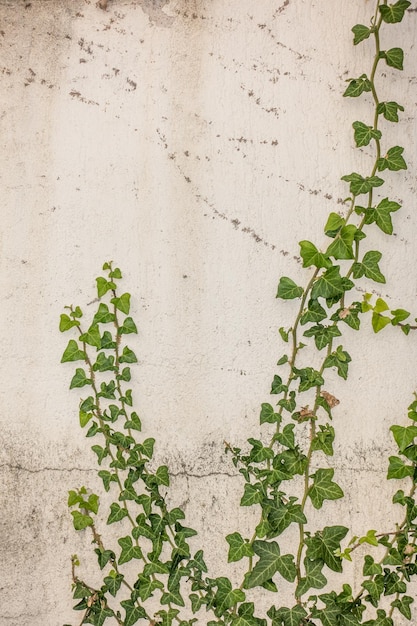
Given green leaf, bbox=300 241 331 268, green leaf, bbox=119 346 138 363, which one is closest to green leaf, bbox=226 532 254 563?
green leaf, bbox=119 346 138 363

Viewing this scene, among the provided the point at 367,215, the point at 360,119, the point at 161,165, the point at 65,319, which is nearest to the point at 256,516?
the point at 65,319

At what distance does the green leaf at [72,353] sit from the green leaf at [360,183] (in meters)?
0.88

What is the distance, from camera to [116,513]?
62.6 inches

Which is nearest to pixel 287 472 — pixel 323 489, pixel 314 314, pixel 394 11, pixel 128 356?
pixel 323 489

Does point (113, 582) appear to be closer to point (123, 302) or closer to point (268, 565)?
point (268, 565)

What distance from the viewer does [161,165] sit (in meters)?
1.64

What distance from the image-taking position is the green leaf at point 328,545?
1512 mm

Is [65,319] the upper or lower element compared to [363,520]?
upper

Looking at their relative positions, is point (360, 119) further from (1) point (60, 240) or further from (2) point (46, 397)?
(2) point (46, 397)

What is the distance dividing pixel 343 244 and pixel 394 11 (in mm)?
643

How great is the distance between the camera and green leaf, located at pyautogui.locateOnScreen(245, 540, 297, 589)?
1.52m

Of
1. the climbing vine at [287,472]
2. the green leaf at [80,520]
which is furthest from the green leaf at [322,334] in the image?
the green leaf at [80,520]

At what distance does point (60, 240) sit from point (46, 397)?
462 mm

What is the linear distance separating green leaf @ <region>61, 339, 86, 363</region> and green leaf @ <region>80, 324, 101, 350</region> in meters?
0.03
